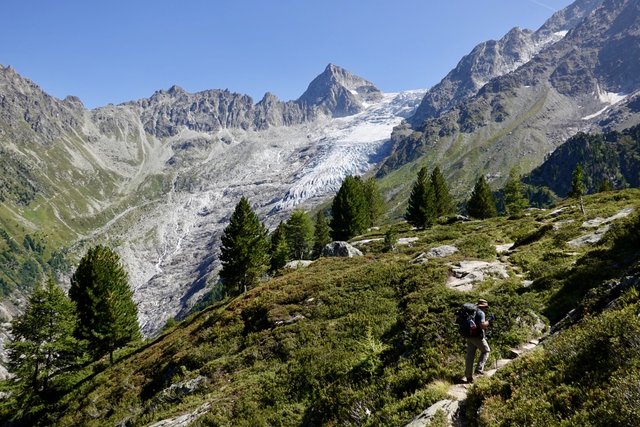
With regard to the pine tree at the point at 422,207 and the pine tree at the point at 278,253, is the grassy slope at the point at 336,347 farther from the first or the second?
the pine tree at the point at 278,253

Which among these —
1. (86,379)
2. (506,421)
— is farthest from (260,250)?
(506,421)

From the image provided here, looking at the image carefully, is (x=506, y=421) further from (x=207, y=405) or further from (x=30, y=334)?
(x=30, y=334)

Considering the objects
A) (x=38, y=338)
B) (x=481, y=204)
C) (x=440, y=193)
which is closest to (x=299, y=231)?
(x=440, y=193)

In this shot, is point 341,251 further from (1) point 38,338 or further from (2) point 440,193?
(2) point 440,193

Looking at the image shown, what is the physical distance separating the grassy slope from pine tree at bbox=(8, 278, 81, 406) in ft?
9.73

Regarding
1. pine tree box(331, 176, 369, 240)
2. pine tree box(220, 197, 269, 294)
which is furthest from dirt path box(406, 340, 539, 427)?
pine tree box(331, 176, 369, 240)

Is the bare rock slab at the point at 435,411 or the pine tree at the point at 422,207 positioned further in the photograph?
the pine tree at the point at 422,207

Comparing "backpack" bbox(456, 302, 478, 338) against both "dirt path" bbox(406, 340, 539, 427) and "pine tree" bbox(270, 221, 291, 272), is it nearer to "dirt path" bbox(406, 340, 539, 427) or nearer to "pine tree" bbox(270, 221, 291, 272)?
"dirt path" bbox(406, 340, 539, 427)

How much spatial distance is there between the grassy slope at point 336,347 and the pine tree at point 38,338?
2967 millimetres

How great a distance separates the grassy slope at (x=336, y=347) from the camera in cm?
1509

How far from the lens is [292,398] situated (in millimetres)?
17922

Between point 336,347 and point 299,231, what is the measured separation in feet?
225

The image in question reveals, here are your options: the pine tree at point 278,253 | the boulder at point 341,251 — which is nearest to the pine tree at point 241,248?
the boulder at point 341,251

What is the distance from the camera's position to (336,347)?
69.4 feet
